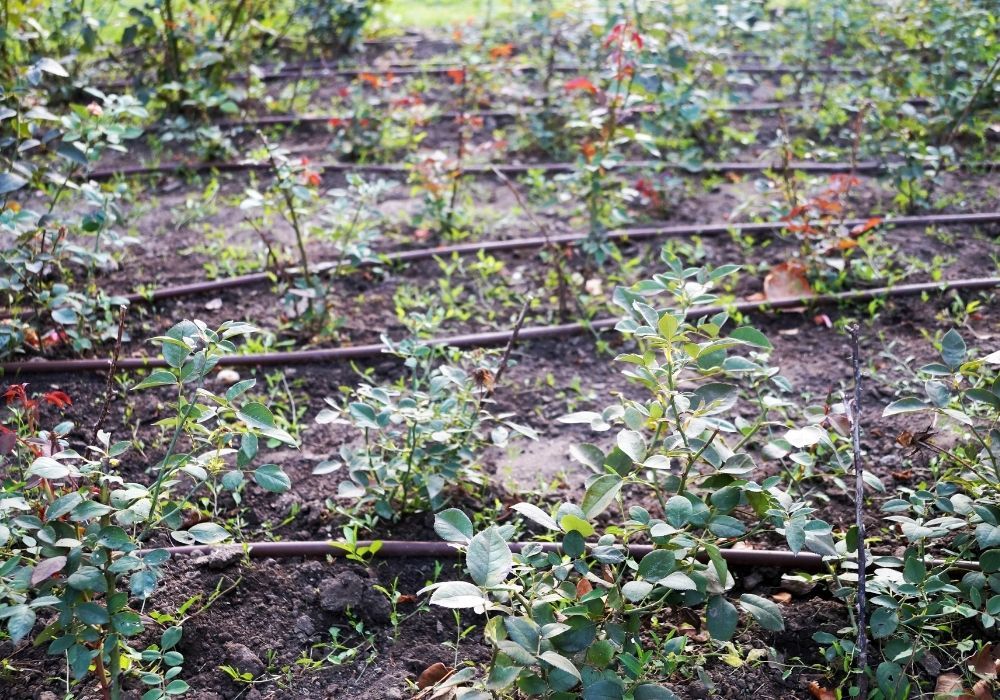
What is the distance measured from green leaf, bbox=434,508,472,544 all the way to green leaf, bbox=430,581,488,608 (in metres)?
A: 0.17

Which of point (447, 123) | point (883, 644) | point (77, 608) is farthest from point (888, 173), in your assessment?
point (77, 608)

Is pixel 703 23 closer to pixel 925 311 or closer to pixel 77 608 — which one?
pixel 925 311

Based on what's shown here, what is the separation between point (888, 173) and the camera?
15.3ft

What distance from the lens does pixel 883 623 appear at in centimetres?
213

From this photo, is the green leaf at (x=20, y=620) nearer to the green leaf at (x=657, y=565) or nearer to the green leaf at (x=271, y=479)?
the green leaf at (x=271, y=479)

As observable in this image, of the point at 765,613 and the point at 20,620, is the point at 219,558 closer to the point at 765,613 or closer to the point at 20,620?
the point at 20,620

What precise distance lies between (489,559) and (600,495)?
341mm

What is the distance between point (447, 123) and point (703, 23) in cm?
194

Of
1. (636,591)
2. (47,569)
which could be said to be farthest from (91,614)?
(636,591)

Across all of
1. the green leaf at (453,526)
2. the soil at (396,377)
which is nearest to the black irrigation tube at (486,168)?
the soil at (396,377)

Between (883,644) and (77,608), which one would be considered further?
(883,644)

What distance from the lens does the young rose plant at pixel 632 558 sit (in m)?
1.88

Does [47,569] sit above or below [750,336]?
below

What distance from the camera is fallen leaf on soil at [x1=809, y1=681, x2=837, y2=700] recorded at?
2.21 metres
